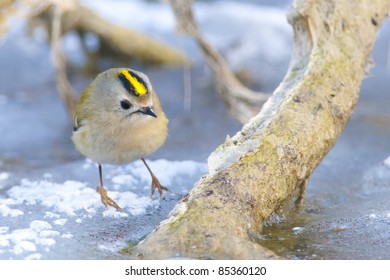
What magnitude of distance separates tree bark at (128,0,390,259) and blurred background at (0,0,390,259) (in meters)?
0.26

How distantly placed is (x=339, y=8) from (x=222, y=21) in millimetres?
5069

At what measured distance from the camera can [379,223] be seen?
3852 millimetres

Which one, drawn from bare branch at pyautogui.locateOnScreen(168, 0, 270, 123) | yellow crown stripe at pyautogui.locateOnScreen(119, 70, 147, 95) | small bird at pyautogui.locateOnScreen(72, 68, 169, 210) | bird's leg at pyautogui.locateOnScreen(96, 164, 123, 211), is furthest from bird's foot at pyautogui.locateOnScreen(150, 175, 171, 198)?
bare branch at pyautogui.locateOnScreen(168, 0, 270, 123)

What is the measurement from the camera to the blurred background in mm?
3707

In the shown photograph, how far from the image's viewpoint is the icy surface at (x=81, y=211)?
11.4ft

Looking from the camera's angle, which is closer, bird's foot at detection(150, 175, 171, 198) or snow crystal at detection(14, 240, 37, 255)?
snow crystal at detection(14, 240, 37, 255)

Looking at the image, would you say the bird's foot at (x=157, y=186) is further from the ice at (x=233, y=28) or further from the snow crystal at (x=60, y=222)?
the ice at (x=233, y=28)

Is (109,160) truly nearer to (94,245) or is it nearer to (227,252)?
(94,245)

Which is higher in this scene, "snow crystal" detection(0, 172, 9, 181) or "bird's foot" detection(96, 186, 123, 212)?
"snow crystal" detection(0, 172, 9, 181)

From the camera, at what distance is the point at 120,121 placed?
423cm

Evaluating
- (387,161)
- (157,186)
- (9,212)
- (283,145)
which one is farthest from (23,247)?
(387,161)

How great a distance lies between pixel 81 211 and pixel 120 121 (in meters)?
0.60

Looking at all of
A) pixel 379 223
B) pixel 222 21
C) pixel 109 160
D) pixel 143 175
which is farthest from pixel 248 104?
pixel 222 21

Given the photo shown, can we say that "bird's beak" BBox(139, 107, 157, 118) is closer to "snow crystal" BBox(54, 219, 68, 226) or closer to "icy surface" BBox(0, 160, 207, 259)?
"icy surface" BBox(0, 160, 207, 259)
